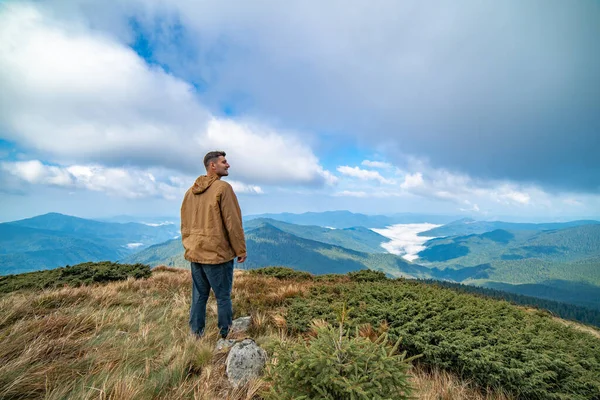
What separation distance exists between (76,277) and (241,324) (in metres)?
8.67

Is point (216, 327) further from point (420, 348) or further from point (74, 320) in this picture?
point (420, 348)

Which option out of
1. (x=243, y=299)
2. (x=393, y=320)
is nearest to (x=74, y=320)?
(x=243, y=299)

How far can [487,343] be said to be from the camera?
4.44 meters

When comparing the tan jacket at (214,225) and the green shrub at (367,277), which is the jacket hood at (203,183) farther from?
the green shrub at (367,277)

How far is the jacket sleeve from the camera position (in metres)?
4.69

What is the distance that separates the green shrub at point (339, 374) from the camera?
218 cm

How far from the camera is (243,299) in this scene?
24.1 ft

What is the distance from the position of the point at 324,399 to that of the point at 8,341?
434 cm

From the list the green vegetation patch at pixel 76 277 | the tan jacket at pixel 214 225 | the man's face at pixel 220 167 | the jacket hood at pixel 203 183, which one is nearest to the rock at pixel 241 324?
the tan jacket at pixel 214 225

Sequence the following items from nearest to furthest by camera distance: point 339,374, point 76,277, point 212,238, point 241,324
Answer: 1. point 339,374
2. point 212,238
3. point 241,324
4. point 76,277

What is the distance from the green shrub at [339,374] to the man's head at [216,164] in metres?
3.53

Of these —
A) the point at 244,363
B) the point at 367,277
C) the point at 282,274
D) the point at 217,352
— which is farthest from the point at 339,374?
the point at 282,274

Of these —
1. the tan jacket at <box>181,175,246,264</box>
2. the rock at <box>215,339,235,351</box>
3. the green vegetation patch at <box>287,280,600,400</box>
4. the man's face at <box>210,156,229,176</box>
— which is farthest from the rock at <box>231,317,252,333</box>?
the man's face at <box>210,156,229,176</box>

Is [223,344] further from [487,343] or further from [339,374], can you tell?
[487,343]
